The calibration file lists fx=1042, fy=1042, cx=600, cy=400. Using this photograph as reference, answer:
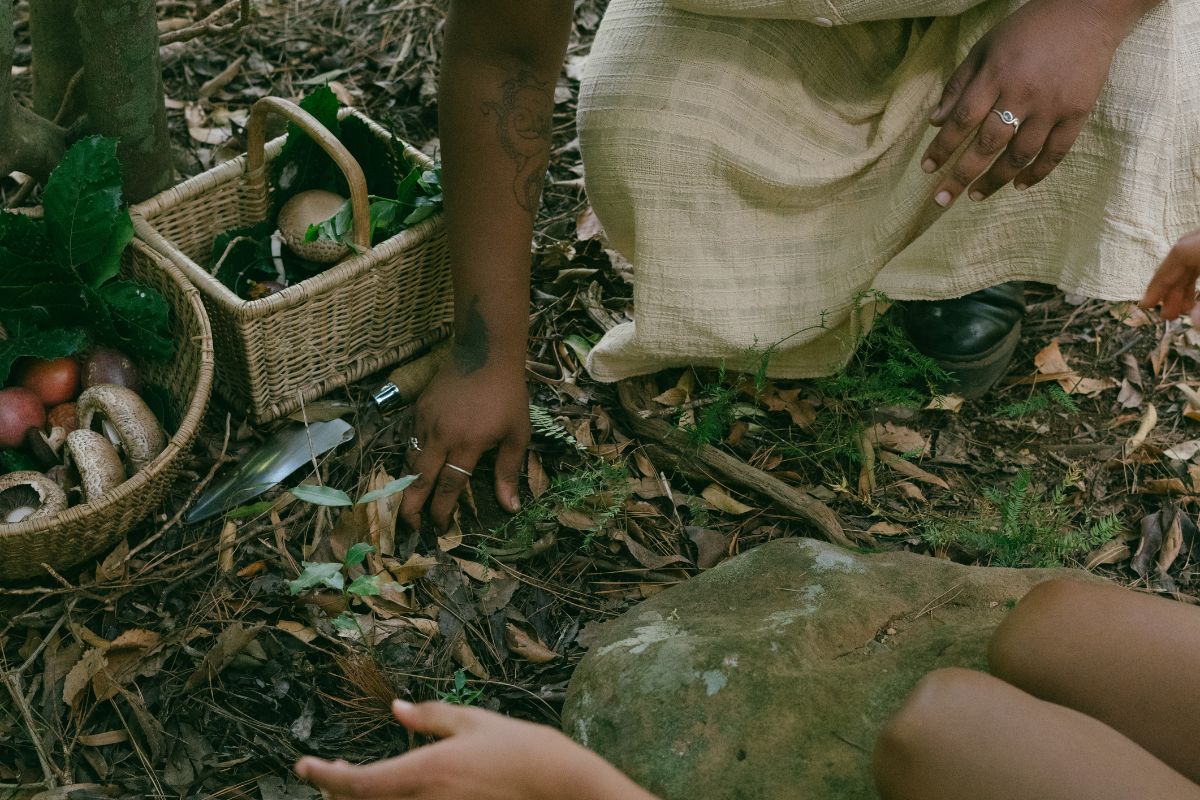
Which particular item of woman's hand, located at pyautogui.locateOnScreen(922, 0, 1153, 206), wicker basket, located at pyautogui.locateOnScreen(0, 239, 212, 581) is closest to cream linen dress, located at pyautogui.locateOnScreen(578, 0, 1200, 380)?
woman's hand, located at pyautogui.locateOnScreen(922, 0, 1153, 206)

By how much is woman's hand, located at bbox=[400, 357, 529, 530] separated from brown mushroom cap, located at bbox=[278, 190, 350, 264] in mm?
343

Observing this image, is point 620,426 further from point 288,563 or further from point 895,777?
point 895,777

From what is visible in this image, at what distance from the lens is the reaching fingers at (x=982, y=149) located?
1710mm

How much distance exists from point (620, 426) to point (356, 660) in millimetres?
784

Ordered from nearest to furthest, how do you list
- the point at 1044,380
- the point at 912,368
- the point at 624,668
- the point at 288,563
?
the point at 624,668, the point at 288,563, the point at 912,368, the point at 1044,380

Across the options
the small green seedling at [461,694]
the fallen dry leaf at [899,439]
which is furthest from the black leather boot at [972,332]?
the small green seedling at [461,694]

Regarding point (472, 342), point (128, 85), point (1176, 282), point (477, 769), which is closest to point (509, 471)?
point (472, 342)

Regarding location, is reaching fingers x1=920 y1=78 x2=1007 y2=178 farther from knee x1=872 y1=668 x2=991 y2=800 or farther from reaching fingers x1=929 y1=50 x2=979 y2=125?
knee x1=872 y1=668 x2=991 y2=800

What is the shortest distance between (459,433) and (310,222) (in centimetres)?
57

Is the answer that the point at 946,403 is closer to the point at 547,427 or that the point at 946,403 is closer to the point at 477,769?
the point at 547,427

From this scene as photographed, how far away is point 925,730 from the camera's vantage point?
46.4 inches

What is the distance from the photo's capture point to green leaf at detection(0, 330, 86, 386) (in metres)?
1.86

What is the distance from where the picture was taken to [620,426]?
7.30 feet

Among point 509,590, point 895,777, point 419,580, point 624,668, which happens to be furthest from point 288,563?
point 895,777
